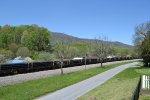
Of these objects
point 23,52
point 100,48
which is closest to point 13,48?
point 23,52

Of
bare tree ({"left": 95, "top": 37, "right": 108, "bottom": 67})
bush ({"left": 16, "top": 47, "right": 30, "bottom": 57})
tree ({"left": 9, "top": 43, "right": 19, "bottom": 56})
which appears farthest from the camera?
tree ({"left": 9, "top": 43, "right": 19, "bottom": 56})

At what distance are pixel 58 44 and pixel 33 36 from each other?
3758 inches

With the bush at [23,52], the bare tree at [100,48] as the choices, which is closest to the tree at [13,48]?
the bush at [23,52]

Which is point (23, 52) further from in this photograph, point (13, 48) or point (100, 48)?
point (100, 48)

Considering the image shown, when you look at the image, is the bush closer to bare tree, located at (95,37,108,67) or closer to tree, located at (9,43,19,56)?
tree, located at (9,43,19,56)

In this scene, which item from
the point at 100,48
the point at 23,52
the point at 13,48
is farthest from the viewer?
the point at 13,48

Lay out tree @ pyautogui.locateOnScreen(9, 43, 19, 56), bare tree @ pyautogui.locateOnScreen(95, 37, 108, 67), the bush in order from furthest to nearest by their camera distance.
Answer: tree @ pyautogui.locateOnScreen(9, 43, 19, 56), the bush, bare tree @ pyautogui.locateOnScreen(95, 37, 108, 67)

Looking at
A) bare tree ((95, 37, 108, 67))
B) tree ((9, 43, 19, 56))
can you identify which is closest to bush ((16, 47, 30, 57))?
tree ((9, 43, 19, 56))

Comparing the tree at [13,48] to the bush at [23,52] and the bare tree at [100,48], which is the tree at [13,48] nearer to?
the bush at [23,52]

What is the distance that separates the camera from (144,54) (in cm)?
6788

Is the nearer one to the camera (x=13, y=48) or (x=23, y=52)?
(x=23, y=52)

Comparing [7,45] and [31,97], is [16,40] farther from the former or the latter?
Result: [31,97]

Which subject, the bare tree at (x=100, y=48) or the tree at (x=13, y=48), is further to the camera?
the tree at (x=13, y=48)

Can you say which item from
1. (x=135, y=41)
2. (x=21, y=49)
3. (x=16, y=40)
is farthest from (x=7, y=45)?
(x=135, y=41)
